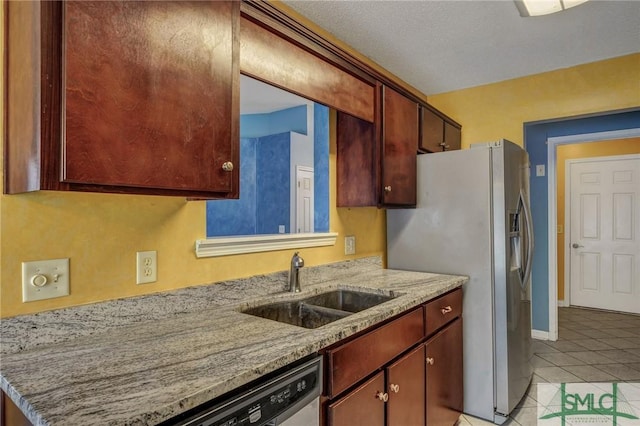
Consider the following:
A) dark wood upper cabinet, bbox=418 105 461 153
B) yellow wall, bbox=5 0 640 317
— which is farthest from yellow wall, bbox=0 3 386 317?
dark wood upper cabinet, bbox=418 105 461 153

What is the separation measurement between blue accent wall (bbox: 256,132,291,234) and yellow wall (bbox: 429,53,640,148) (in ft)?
6.98

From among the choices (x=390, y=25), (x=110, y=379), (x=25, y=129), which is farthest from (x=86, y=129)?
(x=390, y=25)

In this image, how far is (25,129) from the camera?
92 cm

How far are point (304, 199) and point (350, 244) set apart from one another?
48 cm

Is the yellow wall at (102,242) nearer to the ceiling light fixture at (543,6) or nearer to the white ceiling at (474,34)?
the white ceiling at (474,34)

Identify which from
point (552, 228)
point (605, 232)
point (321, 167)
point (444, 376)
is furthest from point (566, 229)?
point (321, 167)

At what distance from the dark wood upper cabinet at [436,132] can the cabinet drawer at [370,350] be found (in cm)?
140

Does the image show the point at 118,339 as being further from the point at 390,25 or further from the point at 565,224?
the point at 565,224

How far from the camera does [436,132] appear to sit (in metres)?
2.93

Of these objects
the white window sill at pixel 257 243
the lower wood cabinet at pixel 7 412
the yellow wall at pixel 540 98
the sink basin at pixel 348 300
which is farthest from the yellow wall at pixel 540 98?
the lower wood cabinet at pixel 7 412

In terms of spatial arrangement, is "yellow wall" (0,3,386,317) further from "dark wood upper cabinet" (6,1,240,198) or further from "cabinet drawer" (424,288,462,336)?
"cabinet drawer" (424,288,462,336)

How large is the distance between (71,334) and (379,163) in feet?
5.48

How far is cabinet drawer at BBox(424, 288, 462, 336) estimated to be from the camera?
1890 millimetres

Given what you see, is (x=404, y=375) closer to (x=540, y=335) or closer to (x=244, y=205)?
(x=244, y=205)
